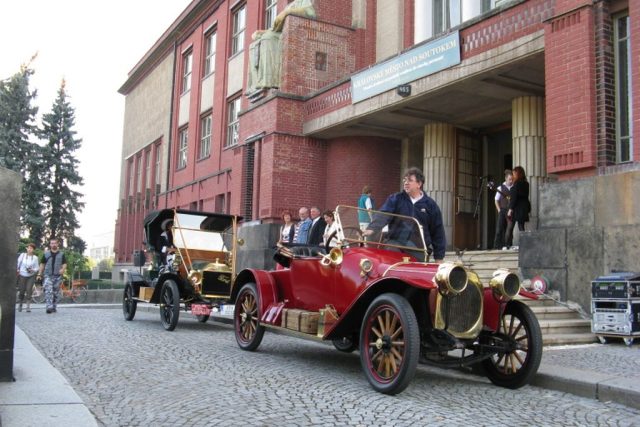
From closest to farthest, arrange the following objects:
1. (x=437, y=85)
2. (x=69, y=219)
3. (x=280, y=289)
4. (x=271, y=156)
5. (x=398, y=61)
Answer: (x=280, y=289) → (x=437, y=85) → (x=398, y=61) → (x=271, y=156) → (x=69, y=219)

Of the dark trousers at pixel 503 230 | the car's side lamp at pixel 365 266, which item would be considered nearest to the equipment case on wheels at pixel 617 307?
the dark trousers at pixel 503 230

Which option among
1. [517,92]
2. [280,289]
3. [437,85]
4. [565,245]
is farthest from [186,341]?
[517,92]

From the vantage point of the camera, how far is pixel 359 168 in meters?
16.8

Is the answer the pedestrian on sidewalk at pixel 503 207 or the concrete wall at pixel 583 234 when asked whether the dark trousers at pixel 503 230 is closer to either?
the pedestrian on sidewalk at pixel 503 207

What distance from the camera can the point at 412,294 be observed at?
5551 mm

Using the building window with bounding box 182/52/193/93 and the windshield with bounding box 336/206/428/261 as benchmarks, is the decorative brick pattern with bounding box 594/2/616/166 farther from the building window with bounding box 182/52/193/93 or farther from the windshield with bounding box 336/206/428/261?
the building window with bounding box 182/52/193/93

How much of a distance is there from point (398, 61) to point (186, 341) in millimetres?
7897

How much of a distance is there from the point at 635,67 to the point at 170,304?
8.01 meters

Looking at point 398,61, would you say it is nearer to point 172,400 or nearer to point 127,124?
point 172,400

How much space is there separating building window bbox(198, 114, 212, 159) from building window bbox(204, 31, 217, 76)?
2.09m

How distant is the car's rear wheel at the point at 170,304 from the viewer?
10.1 m

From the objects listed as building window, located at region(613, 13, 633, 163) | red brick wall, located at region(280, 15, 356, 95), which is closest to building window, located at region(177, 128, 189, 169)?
red brick wall, located at region(280, 15, 356, 95)

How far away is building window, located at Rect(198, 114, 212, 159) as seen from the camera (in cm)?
2658

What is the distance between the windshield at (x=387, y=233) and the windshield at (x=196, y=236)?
5476 mm
